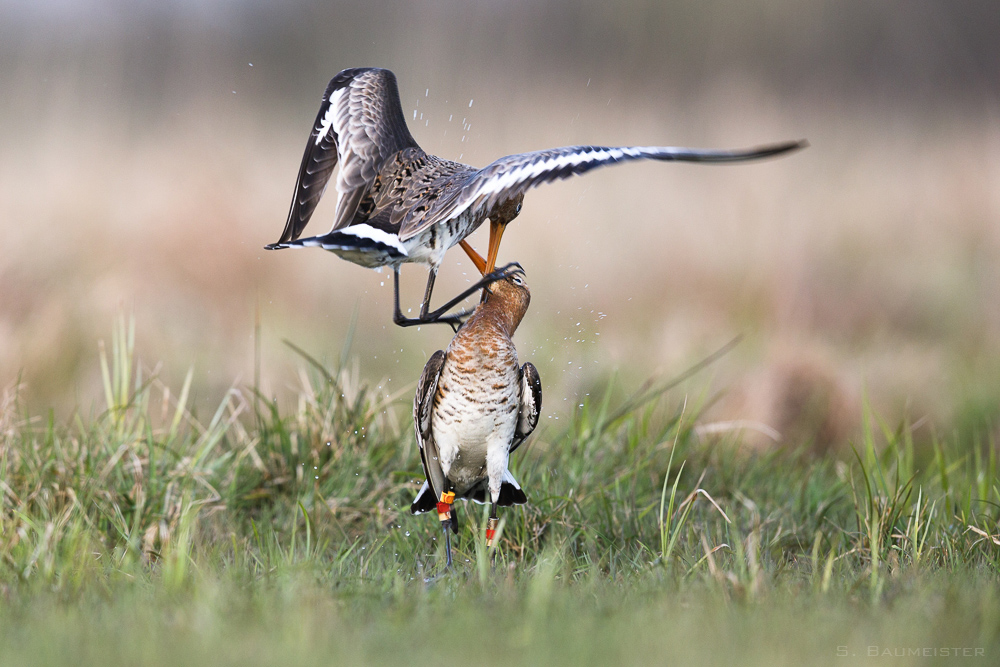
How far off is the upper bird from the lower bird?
18 cm

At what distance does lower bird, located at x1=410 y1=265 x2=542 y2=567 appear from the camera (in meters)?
4.06

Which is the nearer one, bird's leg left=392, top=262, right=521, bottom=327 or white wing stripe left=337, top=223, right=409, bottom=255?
white wing stripe left=337, top=223, right=409, bottom=255

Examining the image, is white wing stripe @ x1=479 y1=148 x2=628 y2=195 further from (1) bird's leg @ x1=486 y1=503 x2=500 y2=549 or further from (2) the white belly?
(1) bird's leg @ x1=486 y1=503 x2=500 y2=549

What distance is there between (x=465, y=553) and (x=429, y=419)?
625 millimetres

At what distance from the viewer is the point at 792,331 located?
7.85 metres

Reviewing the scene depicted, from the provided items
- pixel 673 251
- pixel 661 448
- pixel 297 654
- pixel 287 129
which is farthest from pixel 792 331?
pixel 297 654

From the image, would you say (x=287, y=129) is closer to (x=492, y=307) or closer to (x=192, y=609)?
(x=492, y=307)

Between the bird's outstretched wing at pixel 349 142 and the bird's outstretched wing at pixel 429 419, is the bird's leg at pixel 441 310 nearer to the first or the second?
the bird's outstretched wing at pixel 429 419

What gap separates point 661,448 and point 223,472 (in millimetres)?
2300

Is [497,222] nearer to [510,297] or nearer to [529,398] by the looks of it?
[510,297]

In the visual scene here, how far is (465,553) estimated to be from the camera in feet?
13.3

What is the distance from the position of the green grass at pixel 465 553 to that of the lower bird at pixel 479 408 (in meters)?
0.19

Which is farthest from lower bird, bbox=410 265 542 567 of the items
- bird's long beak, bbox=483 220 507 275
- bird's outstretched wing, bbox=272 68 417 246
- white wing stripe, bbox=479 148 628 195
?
bird's outstretched wing, bbox=272 68 417 246

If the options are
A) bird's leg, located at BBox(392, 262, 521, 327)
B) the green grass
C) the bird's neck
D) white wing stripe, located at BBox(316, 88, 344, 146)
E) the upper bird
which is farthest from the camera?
white wing stripe, located at BBox(316, 88, 344, 146)
